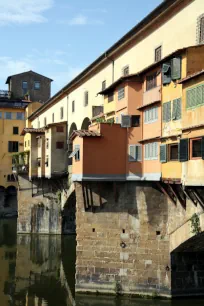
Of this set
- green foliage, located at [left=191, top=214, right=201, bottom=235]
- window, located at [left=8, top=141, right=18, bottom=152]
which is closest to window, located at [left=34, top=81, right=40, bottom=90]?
window, located at [left=8, top=141, right=18, bottom=152]

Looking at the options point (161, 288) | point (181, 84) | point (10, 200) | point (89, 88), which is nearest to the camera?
point (181, 84)

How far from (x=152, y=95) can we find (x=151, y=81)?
0.74m

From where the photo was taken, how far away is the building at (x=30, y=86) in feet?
236

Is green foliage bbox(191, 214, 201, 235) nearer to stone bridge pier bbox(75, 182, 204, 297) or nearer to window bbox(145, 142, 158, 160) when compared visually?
stone bridge pier bbox(75, 182, 204, 297)

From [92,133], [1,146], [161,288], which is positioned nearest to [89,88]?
[92,133]

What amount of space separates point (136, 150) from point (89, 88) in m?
12.4

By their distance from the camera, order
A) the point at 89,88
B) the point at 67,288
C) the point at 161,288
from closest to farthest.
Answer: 1. the point at 161,288
2. the point at 67,288
3. the point at 89,88

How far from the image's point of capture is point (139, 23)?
23.3 metres

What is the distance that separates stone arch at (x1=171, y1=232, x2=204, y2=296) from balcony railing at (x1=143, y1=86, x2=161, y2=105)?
721cm

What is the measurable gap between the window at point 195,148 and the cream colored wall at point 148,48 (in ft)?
15.5

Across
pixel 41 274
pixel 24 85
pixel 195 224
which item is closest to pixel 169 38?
pixel 195 224

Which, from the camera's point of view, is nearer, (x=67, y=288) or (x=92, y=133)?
(x=92, y=133)

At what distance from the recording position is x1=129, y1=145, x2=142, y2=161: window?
2217 centimetres

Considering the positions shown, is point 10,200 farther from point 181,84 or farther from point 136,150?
point 181,84
